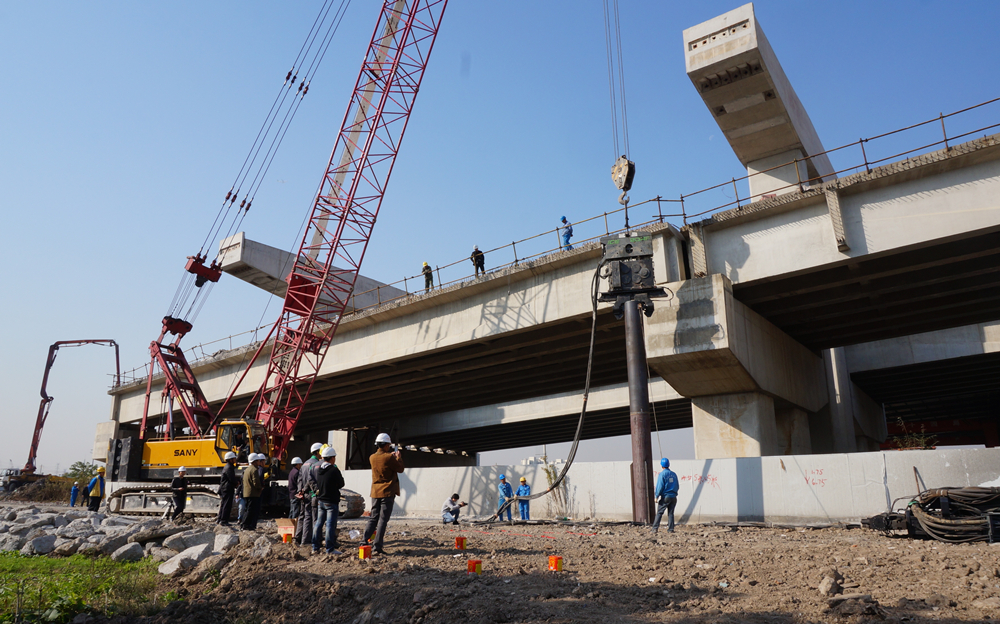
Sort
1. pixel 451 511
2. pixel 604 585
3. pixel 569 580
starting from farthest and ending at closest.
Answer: pixel 451 511 → pixel 569 580 → pixel 604 585

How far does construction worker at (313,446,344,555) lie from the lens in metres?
9.24

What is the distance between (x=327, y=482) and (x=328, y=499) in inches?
10.1

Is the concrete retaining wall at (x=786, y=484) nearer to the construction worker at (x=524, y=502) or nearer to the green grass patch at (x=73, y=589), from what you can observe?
the construction worker at (x=524, y=502)

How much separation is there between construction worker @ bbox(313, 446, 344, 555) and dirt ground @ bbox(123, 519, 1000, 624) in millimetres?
261

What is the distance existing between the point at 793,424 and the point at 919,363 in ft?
29.6

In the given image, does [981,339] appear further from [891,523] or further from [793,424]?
[891,523]

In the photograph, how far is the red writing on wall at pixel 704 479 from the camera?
16864mm

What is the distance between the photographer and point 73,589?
25.9 feet

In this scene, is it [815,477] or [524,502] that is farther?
[524,502]

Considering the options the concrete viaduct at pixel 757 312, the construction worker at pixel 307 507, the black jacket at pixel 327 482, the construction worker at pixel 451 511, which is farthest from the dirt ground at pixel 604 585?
the concrete viaduct at pixel 757 312

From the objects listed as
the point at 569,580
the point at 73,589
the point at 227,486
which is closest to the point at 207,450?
the point at 227,486

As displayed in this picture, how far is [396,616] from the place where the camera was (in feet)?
20.6

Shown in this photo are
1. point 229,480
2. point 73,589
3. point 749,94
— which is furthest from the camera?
point 749,94

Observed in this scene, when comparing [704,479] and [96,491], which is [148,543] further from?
[704,479]
